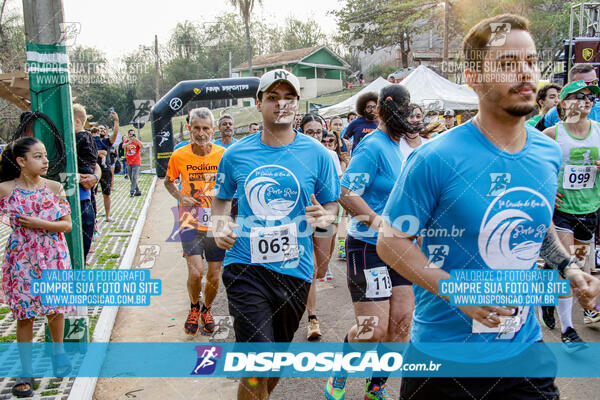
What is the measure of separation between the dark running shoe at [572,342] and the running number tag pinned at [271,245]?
8.77 ft

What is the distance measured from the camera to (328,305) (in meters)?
5.73

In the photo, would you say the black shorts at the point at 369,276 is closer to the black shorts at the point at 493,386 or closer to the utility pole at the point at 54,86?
the black shorts at the point at 493,386

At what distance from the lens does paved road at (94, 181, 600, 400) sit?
3.68m

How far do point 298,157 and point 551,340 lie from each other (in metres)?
3.05

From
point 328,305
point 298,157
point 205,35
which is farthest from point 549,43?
point 298,157

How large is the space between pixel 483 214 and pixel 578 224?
3349 millimetres

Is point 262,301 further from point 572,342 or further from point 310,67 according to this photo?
point 310,67

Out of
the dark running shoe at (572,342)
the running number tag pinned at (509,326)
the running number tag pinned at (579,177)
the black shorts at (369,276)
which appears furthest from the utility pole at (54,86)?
the running number tag pinned at (579,177)

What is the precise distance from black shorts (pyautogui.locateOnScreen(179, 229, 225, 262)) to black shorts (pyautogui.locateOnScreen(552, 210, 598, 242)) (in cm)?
321

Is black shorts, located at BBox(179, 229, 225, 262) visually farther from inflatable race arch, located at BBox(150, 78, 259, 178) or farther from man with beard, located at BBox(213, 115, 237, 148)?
inflatable race arch, located at BBox(150, 78, 259, 178)

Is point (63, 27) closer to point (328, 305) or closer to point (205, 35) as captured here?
point (328, 305)

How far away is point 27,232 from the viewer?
3.66 metres

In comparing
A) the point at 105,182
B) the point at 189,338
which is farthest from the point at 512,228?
the point at 105,182

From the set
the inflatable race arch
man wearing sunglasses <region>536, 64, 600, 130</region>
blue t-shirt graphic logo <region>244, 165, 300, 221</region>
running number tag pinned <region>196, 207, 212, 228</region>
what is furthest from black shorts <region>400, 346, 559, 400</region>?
the inflatable race arch
